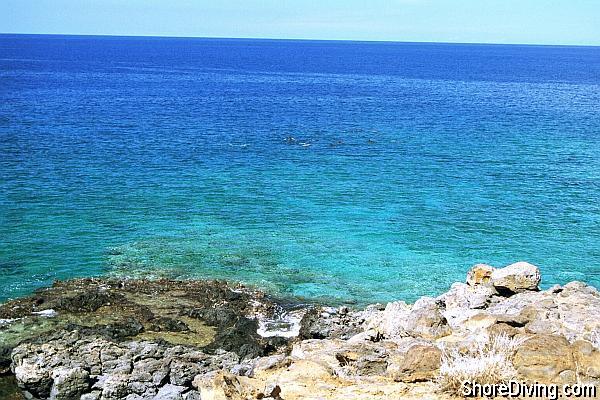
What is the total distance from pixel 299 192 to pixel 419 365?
132 ft

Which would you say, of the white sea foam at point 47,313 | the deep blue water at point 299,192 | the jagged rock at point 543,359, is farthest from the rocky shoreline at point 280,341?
the deep blue water at point 299,192

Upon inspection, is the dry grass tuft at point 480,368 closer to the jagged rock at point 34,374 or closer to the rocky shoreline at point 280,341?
the rocky shoreline at point 280,341

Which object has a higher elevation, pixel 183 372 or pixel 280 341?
pixel 183 372

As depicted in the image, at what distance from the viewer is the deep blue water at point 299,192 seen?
3947 centimetres

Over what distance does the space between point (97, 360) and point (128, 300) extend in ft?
30.4

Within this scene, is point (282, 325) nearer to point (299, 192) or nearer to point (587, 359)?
point (587, 359)

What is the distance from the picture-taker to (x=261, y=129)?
8656cm

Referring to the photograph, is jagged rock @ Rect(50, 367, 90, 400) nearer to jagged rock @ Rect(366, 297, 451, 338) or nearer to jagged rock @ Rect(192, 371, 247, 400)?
jagged rock @ Rect(192, 371, 247, 400)

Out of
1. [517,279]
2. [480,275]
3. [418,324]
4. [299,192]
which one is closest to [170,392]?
[418,324]

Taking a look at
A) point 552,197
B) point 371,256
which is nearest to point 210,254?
point 371,256

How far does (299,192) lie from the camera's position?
5575cm

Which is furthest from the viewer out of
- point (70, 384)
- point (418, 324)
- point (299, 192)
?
point (299, 192)

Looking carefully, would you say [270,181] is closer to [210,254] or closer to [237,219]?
[237,219]

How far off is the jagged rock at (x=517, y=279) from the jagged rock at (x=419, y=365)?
1135 centimetres
